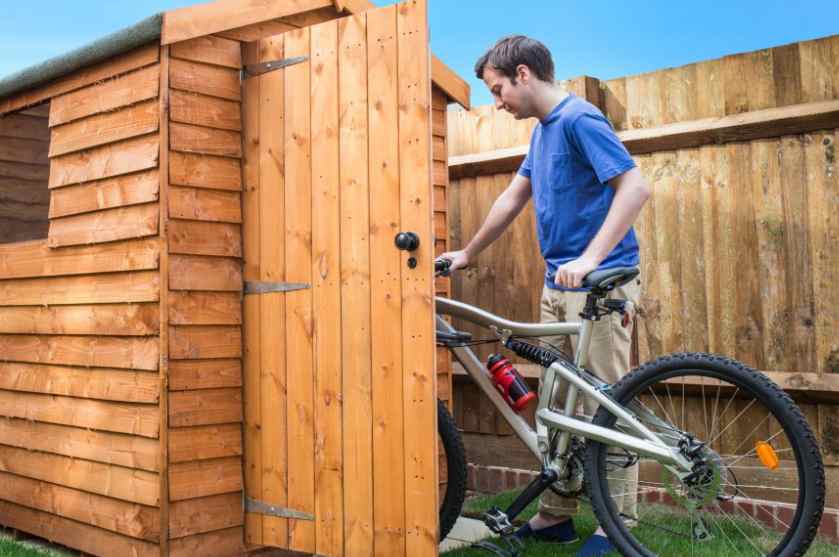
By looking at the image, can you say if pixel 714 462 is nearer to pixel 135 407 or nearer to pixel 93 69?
pixel 135 407

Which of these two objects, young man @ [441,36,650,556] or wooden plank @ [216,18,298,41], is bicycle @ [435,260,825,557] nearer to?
young man @ [441,36,650,556]

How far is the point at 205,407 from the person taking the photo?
3.82 m

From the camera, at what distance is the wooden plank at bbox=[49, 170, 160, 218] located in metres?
3.87

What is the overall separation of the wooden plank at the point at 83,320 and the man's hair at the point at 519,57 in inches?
68.8

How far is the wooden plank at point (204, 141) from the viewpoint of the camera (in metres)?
3.81

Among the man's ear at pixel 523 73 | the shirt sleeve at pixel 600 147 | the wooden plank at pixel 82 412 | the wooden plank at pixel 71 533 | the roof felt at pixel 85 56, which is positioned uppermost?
the roof felt at pixel 85 56

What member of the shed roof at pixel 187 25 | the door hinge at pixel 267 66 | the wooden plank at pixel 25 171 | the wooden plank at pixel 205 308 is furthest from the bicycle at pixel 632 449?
the wooden plank at pixel 25 171

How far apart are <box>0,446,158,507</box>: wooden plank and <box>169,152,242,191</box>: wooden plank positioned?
49.5 inches

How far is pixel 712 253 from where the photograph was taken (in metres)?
4.47

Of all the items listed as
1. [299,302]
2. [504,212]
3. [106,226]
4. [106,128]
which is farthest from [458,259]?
[106,128]

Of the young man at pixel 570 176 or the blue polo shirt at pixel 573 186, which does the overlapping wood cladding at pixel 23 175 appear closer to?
the young man at pixel 570 176

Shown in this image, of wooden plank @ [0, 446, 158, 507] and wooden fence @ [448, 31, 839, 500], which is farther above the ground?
wooden fence @ [448, 31, 839, 500]

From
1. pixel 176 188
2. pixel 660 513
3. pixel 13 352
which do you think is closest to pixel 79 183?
pixel 176 188

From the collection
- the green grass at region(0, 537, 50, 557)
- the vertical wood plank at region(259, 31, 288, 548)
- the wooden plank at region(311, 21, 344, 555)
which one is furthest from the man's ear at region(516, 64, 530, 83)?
the green grass at region(0, 537, 50, 557)
